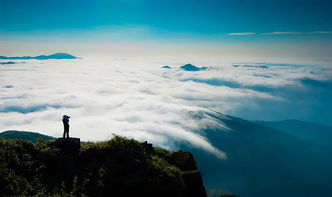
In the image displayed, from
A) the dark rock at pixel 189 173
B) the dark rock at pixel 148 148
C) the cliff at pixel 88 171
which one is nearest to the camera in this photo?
the cliff at pixel 88 171

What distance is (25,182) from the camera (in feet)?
56.6

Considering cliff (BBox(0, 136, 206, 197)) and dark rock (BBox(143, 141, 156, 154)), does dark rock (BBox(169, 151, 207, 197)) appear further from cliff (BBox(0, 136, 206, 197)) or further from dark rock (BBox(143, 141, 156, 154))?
dark rock (BBox(143, 141, 156, 154))

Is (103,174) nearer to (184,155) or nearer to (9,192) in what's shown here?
(9,192)

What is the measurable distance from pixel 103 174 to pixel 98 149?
9.96 ft

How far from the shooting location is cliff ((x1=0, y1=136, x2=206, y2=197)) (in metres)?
17.8

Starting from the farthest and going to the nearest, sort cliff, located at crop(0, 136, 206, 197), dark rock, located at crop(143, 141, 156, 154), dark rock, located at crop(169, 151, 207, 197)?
dark rock, located at crop(143, 141, 156, 154) → dark rock, located at crop(169, 151, 207, 197) → cliff, located at crop(0, 136, 206, 197)

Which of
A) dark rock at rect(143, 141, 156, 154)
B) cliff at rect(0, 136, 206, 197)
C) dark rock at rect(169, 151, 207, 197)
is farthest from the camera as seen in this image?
dark rock at rect(143, 141, 156, 154)

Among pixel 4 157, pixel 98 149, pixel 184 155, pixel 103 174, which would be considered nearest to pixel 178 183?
pixel 184 155

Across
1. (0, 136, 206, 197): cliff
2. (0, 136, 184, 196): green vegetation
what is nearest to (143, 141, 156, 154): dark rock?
(0, 136, 206, 197): cliff

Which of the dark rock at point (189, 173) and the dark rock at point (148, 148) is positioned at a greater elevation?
the dark rock at point (148, 148)

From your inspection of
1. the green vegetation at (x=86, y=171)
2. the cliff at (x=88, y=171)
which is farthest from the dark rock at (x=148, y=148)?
the green vegetation at (x=86, y=171)

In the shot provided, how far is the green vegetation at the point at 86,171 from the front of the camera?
1784cm

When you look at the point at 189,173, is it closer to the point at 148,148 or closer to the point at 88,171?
the point at 148,148

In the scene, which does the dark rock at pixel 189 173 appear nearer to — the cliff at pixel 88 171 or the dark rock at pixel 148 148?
the cliff at pixel 88 171
